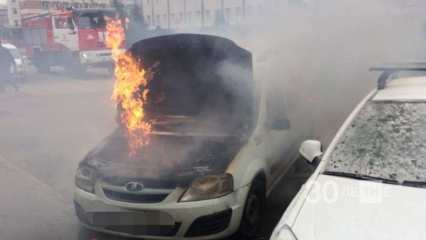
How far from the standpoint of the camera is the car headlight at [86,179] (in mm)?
3977

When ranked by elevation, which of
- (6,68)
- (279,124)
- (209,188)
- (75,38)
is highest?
(279,124)

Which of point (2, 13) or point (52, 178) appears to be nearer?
point (52, 178)

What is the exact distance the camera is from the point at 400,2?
24.6 ft

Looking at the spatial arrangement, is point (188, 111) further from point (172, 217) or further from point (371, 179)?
point (371, 179)

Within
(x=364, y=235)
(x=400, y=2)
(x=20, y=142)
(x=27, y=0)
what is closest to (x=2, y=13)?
(x=27, y=0)

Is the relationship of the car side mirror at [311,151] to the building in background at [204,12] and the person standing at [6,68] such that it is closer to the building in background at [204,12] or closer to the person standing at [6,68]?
the building in background at [204,12]

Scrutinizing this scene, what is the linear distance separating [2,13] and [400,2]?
153 feet

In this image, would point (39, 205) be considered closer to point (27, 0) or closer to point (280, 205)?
point (280, 205)

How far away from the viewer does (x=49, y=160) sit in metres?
7.10

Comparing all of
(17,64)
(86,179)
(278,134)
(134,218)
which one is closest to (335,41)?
(278,134)

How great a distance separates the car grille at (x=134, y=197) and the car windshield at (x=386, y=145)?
135cm

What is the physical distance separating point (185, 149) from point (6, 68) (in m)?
13.9

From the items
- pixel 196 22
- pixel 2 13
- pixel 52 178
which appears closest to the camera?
pixel 52 178

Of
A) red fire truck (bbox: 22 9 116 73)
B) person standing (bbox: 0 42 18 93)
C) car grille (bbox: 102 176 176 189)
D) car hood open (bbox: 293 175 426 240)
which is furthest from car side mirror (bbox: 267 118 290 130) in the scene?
red fire truck (bbox: 22 9 116 73)
